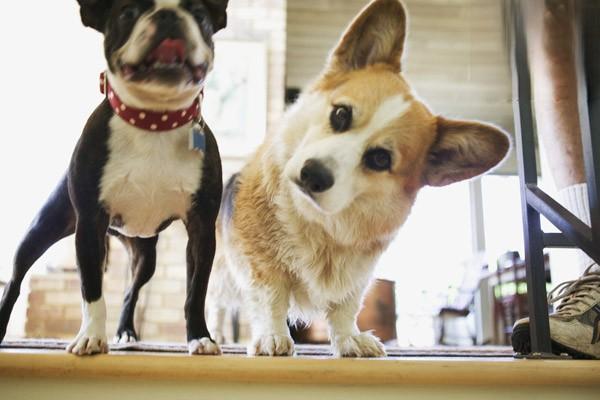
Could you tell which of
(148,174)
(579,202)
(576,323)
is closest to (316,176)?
(148,174)

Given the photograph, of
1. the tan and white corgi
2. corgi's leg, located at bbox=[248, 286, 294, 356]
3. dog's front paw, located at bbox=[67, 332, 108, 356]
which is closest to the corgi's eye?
the tan and white corgi

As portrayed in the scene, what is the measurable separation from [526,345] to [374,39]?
2.30 feet

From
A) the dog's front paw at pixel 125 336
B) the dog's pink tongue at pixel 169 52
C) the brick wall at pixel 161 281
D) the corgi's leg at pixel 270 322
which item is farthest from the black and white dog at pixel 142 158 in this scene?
the brick wall at pixel 161 281

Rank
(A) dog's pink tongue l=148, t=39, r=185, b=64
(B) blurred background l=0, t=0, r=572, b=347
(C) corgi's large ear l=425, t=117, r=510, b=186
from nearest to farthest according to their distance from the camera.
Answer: (A) dog's pink tongue l=148, t=39, r=185, b=64 < (C) corgi's large ear l=425, t=117, r=510, b=186 < (B) blurred background l=0, t=0, r=572, b=347

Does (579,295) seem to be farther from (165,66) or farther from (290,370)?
(165,66)

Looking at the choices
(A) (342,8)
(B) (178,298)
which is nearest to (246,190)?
(A) (342,8)

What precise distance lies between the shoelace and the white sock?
0.56 ft

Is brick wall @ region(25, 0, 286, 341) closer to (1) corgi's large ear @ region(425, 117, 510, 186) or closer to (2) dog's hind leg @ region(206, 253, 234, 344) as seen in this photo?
(2) dog's hind leg @ region(206, 253, 234, 344)

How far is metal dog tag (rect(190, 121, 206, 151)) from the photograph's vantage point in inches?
37.5

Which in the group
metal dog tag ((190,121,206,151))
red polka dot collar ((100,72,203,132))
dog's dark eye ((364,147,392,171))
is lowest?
dog's dark eye ((364,147,392,171))

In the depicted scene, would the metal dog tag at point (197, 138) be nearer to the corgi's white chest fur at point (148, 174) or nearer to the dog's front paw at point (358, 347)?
the corgi's white chest fur at point (148, 174)

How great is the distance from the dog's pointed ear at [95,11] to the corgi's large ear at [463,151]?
0.63m

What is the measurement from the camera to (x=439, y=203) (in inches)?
59.9

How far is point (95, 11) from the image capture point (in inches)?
36.2
